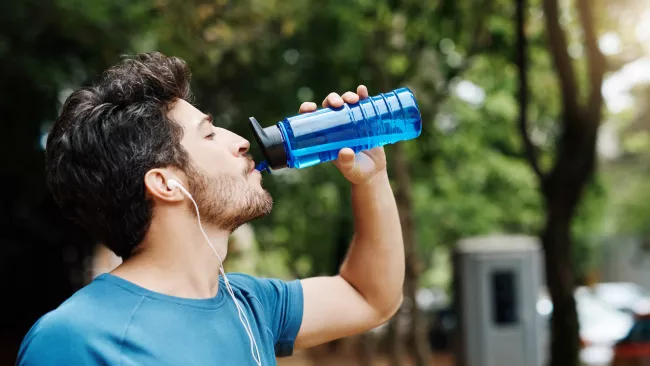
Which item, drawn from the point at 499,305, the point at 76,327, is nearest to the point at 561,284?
the point at 499,305

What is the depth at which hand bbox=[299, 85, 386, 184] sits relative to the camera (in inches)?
89.4

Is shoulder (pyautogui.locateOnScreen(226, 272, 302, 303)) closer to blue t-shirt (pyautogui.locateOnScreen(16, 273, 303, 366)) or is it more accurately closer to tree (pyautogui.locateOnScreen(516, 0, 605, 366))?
blue t-shirt (pyautogui.locateOnScreen(16, 273, 303, 366))

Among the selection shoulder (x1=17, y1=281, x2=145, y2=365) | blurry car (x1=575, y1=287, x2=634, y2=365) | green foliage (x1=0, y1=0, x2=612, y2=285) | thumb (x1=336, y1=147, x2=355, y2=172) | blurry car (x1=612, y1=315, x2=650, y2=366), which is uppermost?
green foliage (x1=0, y1=0, x2=612, y2=285)

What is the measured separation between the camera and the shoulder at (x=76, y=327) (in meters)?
1.69

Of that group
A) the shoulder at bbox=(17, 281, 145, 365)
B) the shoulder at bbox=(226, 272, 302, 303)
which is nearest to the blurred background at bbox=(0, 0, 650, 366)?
the shoulder at bbox=(226, 272, 302, 303)

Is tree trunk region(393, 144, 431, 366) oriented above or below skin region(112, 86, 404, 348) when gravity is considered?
below

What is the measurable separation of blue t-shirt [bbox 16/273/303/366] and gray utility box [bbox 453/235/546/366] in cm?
678

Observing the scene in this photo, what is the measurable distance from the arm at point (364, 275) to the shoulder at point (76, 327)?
2.18ft

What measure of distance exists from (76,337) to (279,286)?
0.76m

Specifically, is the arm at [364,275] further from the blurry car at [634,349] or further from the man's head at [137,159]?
the blurry car at [634,349]

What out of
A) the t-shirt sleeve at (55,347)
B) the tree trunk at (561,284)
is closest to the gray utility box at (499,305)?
the tree trunk at (561,284)

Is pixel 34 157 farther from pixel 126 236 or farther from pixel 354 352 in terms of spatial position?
pixel 354 352

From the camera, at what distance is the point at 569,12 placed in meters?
9.13

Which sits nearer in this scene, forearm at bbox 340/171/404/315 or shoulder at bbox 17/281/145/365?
shoulder at bbox 17/281/145/365
